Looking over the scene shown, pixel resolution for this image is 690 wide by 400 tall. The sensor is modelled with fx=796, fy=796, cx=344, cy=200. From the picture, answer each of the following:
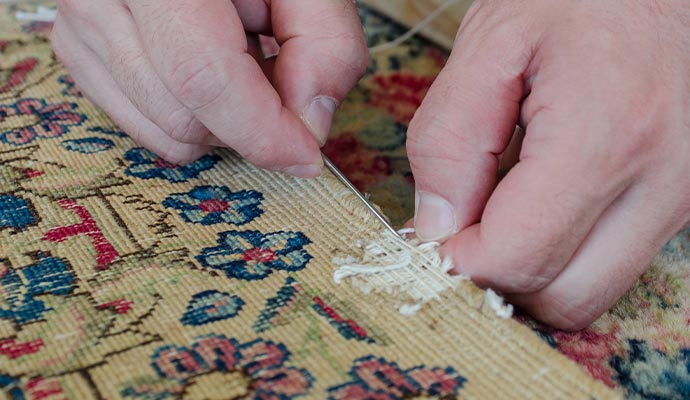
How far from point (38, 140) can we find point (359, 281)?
44cm

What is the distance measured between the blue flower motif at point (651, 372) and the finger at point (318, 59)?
1.08ft

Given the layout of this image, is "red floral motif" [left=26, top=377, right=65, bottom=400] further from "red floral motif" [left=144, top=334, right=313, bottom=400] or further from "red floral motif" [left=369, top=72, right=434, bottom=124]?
"red floral motif" [left=369, top=72, right=434, bottom=124]

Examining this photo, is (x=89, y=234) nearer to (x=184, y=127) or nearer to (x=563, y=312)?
(x=184, y=127)

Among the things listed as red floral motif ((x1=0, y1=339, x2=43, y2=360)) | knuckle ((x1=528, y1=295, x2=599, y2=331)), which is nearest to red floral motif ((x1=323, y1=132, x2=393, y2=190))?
knuckle ((x1=528, y1=295, x2=599, y2=331))

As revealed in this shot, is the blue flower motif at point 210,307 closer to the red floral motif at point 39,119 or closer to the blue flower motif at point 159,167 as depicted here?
the blue flower motif at point 159,167

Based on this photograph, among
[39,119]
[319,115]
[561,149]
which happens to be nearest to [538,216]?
[561,149]

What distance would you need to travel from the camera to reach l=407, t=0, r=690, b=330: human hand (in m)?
0.56

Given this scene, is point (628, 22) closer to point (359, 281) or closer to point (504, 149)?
point (504, 149)

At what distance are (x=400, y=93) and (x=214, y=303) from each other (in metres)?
0.64

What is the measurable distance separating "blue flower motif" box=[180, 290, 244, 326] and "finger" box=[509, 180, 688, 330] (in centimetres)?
23

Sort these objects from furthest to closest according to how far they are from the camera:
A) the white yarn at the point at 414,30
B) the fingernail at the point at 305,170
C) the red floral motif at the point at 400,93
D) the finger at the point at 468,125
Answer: the white yarn at the point at 414,30
the red floral motif at the point at 400,93
the fingernail at the point at 305,170
the finger at the point at 468,125

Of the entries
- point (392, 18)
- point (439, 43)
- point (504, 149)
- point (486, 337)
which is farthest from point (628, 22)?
point (392, 18)

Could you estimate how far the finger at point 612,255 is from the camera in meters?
0.60

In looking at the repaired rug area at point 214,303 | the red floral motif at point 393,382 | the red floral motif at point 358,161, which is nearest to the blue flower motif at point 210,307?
the repaired rug area at point 214,303
